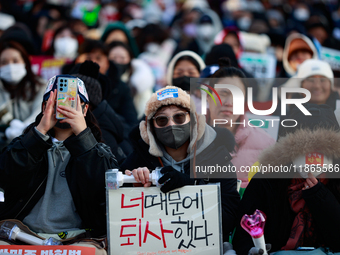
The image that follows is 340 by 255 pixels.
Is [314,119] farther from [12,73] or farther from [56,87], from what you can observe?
[12,73]

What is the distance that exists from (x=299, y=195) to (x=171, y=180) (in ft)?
3.35

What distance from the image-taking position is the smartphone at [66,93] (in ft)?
11.7

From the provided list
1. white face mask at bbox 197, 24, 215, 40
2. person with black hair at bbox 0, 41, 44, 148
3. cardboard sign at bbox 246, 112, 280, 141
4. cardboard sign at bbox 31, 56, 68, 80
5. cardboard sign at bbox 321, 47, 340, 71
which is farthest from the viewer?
white face mask at bbox 197, 24, 215, 40

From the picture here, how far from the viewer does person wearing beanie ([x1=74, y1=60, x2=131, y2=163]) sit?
194 inches

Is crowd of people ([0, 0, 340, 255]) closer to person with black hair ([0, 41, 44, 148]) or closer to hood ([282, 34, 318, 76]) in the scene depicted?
person with black hair ([0, 41, 44, 148])

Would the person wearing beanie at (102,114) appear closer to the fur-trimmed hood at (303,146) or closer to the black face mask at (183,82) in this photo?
the black face mask at (183,82)

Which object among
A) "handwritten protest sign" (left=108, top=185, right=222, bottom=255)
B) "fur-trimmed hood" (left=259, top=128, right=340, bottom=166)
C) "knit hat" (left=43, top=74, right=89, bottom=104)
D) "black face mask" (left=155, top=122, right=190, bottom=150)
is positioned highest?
"knit hat" (left=43, top=74, right=89, bottom=104)

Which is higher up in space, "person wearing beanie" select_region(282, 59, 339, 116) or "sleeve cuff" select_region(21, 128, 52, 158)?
"person wearing beanie" select_region(282, 59, 339, 116)

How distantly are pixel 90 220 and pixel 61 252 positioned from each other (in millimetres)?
415

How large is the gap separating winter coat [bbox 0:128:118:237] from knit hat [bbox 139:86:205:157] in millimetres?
361

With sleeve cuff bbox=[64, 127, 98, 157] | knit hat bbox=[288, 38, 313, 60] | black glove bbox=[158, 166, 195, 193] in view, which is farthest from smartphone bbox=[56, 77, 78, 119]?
knit hat bbox=[288, 38, 313, 60]

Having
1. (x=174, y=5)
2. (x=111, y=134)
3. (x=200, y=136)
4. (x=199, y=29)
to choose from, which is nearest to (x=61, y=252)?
(x=200, y=136)


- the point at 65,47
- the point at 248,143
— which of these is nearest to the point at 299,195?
the point at 248,143

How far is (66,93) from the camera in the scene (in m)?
3.59
